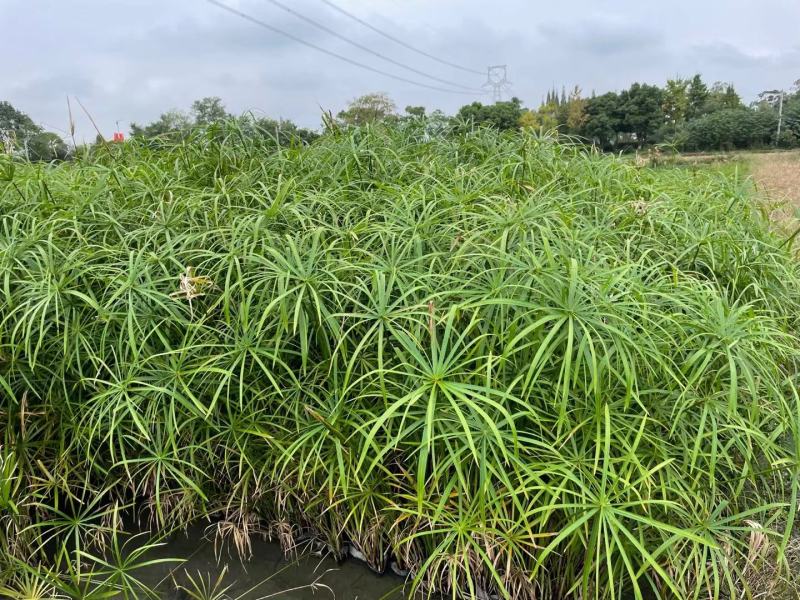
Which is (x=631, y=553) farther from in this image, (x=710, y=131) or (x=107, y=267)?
(x=710, y=131)

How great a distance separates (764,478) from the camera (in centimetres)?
175

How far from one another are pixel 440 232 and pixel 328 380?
0.81m

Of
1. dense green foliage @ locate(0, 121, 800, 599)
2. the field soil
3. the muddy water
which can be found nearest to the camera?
dense green foliage @ locate(0, 121, 800, 599)

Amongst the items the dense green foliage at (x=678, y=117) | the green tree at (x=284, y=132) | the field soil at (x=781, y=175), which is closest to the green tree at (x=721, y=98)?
the dense green foliage at (x=678, y=117)

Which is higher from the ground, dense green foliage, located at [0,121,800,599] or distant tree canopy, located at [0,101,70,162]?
distant tree canopy, located at [0,101,70,162]

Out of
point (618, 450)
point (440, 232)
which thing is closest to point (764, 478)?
point (618, 450)

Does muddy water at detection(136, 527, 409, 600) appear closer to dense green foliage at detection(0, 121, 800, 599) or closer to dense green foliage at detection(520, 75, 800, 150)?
dense green foliage at detection(0, 121, 800, 599)

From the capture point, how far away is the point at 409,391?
1659mm

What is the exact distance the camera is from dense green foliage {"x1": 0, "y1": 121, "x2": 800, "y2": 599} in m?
1.51

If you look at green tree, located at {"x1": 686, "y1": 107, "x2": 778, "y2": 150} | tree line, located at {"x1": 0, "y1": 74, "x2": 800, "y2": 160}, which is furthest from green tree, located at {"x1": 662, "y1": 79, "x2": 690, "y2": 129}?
green tree, located at {"x1": 686, "y1": 107, "x2": 778, "y2": 150}

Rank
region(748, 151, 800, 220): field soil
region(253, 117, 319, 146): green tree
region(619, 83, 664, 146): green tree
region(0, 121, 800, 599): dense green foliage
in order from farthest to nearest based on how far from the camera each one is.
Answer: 1. region(619, 83, 664, 146): green tree
2. region(748, 151, 800, 220): field soil
3. region(253, 117, 319, 146): green tree
4. region(0, 121, 800, 599): dense green foliage

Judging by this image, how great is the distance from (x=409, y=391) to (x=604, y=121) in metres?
25.1

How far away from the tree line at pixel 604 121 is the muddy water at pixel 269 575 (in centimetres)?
250

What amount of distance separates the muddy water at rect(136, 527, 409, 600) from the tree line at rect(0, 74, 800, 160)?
2.50m
